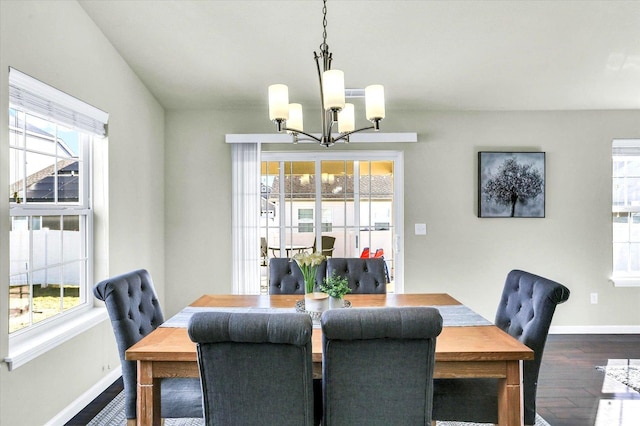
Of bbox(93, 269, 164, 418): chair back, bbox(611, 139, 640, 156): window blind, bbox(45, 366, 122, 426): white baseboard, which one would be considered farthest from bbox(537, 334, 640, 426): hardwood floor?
bbox(45, 366, 122, 426): white baseboard

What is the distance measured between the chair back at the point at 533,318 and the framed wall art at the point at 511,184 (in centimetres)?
227

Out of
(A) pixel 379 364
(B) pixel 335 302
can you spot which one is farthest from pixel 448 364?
(B) pixel 335 302

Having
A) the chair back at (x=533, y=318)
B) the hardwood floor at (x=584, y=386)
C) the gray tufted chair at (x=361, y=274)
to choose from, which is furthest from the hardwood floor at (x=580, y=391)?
the gray tufted chair at (x=361, y=274)

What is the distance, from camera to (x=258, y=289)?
4.30 meters

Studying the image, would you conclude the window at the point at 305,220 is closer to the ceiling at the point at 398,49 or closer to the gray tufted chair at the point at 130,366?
the ceiling at the point at 398,49

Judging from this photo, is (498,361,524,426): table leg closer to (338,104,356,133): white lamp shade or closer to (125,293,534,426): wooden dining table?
(125,293,534,426): wooden dining table

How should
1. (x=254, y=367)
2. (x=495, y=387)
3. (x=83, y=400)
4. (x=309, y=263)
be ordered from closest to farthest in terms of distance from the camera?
(x=254, y=367), (x=495, y=387), (x=309, y=263), (x=83, y=400)

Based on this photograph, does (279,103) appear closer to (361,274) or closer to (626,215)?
(361,274)

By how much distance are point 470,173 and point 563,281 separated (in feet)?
4.84

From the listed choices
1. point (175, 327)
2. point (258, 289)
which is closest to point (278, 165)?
point (258, 289)

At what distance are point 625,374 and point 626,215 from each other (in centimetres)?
195

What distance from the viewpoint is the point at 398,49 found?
3.33 metres

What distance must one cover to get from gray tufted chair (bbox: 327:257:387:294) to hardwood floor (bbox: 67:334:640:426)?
1.30 meters

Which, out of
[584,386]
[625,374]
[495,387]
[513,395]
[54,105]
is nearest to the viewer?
[513,395]
